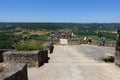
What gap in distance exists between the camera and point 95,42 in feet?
76.4

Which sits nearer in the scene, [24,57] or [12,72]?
[12,72]

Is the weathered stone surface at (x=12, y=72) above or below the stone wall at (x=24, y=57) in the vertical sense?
above

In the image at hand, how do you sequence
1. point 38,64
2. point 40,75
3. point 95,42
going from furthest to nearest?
point 95,42
point 38,64
point 40,75

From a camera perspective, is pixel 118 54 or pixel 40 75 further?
pixel 118 54

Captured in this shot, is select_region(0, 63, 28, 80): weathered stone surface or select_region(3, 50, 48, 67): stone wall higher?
select_region(0, 63, 28, 80): weathered stone surface

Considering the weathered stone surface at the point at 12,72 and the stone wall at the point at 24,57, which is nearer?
the weathered stone surface at the point at 12,72

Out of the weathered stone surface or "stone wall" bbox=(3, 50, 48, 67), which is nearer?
the weathered stone surface

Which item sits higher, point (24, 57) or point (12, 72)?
point (12, 72)

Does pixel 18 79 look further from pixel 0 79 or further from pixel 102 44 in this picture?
pixel 102 44

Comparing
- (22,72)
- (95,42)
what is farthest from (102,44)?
(22,72)

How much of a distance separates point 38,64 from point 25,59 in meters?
0.74

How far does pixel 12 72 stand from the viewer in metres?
6.05

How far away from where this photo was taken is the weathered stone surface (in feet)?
18.7

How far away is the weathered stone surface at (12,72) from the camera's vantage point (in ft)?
18.7
